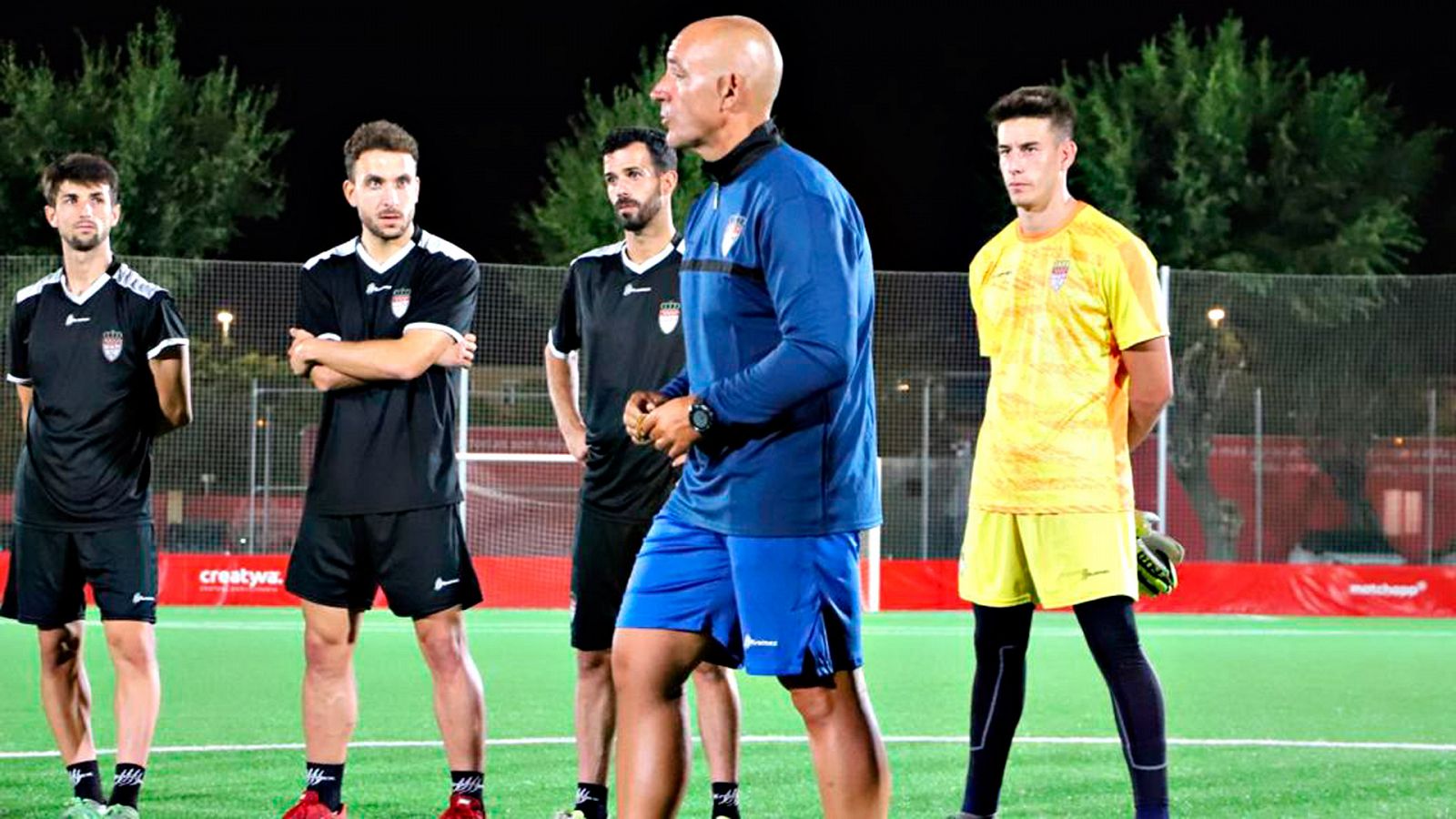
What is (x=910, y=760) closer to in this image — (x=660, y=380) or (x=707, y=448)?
(x=660, y=380)

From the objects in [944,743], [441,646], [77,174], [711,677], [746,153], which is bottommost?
[944,743]

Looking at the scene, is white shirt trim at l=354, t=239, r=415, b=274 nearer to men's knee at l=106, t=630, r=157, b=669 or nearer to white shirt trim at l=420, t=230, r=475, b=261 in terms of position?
white shirt trim at l=420, t=230, r=475, b=261

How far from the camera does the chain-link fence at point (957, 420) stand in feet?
68.4

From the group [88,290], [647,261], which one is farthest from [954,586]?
[88,290]

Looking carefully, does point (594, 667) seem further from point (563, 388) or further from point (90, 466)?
point (90, 466)

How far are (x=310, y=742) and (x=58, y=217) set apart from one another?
2.06 m

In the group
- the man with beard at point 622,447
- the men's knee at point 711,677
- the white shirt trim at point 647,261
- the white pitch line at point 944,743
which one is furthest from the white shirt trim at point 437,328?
the white pitch line at point 944,743

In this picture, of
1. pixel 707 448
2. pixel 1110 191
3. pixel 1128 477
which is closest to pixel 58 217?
pixel 707 448

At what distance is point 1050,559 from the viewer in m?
5.90

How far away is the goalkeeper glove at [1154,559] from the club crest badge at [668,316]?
1.72m

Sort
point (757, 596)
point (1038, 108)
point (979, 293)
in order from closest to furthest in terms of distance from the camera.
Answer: point (757, 596) → point (1038, 108) → point (979, 293)

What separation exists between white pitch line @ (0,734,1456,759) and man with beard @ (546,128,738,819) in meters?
2.18

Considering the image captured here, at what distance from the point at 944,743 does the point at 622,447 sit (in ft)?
9.62

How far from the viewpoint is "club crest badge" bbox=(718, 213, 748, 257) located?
454 centimetres
